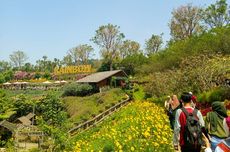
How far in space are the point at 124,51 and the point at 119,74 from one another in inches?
1016

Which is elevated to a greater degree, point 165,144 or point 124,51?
point 124,51

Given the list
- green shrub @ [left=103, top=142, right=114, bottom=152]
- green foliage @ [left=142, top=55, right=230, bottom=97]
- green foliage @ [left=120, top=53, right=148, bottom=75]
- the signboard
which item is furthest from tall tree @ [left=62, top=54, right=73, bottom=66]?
green shrub @ [left=103, top=142, right=114, bottom=152]

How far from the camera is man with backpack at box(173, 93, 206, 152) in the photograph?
19.9 ft

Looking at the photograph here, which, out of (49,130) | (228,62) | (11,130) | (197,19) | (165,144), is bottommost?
(11,130)

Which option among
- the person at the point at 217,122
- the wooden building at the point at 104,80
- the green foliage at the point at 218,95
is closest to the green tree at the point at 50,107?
the wooden building at the point at 104,80

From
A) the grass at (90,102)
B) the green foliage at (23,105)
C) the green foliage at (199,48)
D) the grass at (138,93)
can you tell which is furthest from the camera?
the green foliage at (23,105)

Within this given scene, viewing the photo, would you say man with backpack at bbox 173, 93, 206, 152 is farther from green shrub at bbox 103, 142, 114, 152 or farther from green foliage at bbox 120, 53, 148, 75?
green foliage at bbox 120, 53, 148, 75

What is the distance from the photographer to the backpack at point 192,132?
19.8ft

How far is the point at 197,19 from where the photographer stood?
2184 inches

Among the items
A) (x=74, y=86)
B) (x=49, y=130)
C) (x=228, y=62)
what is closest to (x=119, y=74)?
(x=74, y=86)

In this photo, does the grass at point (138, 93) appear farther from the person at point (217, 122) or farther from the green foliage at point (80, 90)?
the person at point (217, 122)

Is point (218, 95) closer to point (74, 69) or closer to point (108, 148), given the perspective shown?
point (108, 148)

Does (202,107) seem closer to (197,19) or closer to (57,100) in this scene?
(57,100)

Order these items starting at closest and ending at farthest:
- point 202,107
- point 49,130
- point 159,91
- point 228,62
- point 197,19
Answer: point 49,130 < point 202,107 < point 228,62 < point 159,91 < point 197,19
